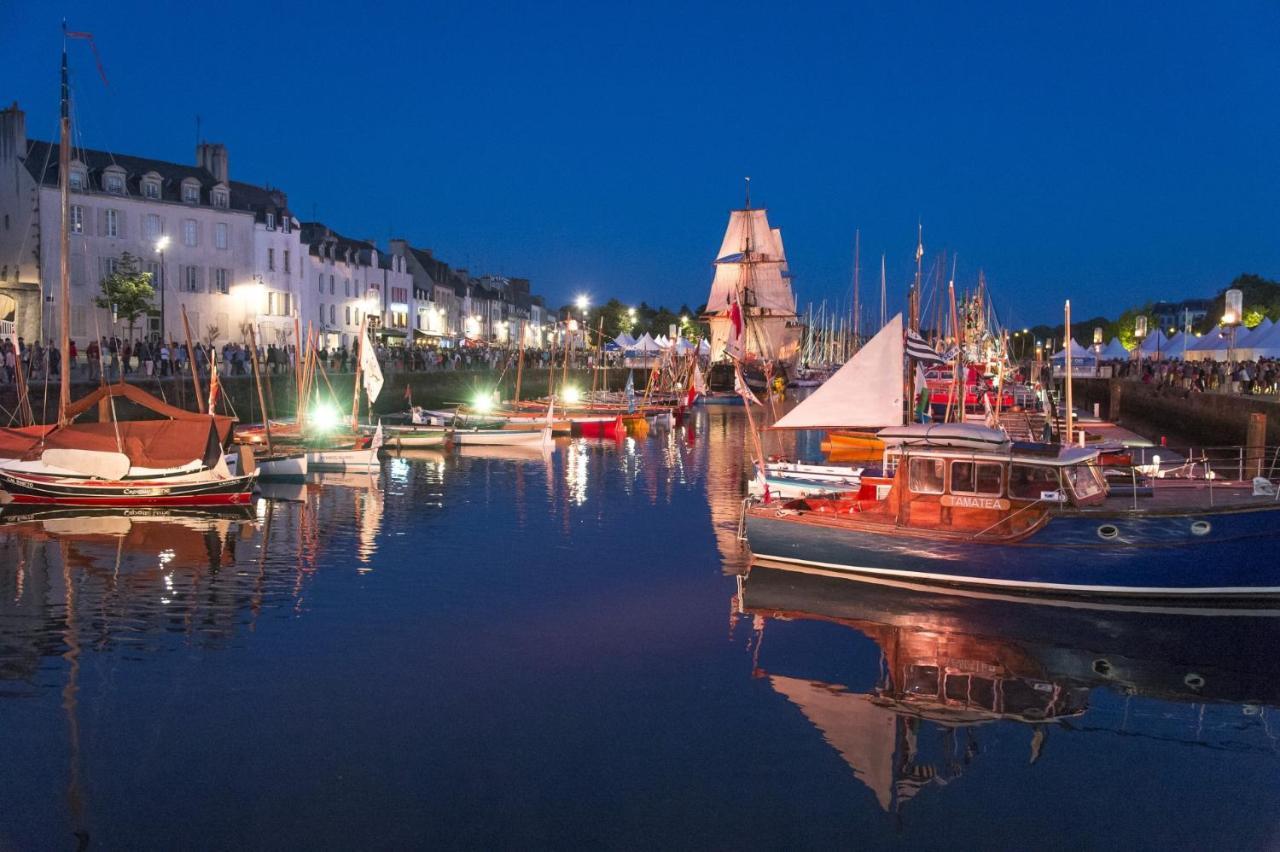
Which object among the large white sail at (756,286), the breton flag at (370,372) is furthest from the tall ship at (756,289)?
the breton flag at (370,372)

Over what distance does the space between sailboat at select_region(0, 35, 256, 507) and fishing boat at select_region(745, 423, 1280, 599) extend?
15.4 metres

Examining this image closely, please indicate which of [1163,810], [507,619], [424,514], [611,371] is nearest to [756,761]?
[1163,810]

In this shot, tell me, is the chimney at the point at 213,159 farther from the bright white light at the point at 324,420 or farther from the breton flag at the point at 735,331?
the breton flag at the point at 735,331

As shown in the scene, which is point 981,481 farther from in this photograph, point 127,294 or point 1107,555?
point 127,294

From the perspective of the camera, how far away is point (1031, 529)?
64.8 feet

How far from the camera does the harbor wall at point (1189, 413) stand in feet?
146

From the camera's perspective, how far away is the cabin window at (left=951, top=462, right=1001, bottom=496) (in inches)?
803

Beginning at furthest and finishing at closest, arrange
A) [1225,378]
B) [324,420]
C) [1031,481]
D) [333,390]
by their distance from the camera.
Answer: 1. [333,390]
2. [1225,378]
3. [324,420]
4. [1031,481]

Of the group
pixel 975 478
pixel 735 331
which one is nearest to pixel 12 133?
pixel 735 331

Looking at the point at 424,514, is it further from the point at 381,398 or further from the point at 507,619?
the point at 381,398

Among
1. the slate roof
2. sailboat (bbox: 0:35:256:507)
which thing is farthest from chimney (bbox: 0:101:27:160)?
sailboat (bbox: 0:35:256:507)

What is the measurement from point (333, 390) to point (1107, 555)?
166 feet

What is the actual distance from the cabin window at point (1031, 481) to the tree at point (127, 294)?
51602mm

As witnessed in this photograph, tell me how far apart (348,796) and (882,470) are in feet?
59.0
